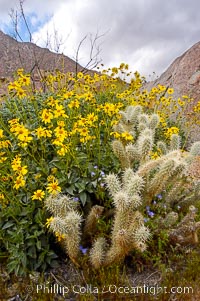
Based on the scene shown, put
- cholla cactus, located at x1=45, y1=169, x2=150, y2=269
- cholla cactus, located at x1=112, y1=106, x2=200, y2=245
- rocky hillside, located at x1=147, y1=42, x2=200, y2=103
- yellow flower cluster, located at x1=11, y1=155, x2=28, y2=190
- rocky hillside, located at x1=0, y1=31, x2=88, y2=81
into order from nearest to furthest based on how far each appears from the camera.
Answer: cholla cactus, located at x1=45, y1=169, x2=150, y2=269 < yellow flower cluster, located at x1=11, y1=155, x2=28, y2=190 < cholla cactus, located at x1=112, y1=106, x2=200, y2=245 < rocky hillside, located at x1=147, y1=42, x2=200, y2=103 < rocky hillside, located at x1=0, y1=31, x2=88, y2=81

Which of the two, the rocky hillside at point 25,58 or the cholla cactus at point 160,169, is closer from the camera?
the cholla cactus at point 160,169

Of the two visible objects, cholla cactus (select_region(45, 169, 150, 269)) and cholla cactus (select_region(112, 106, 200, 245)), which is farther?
cholla cactus (select_region(112, 106, 200, 245))

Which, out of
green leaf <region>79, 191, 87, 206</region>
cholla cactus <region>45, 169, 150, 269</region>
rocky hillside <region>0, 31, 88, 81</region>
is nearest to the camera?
cholla cactus <region>45, 169, 150, 269</region>

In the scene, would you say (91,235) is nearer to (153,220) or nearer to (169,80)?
(153,220)

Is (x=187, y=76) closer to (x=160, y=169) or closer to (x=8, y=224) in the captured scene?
→ (x=160, y=169)

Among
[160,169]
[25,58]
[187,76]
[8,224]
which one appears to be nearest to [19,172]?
[8,224]

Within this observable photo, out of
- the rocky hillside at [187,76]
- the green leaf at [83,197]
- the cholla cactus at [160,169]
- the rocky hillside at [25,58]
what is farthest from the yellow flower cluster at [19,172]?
the rocky hillside at [25,58]

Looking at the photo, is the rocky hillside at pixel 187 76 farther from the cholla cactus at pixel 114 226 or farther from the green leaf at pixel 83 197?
the cholla cactus at pixel 114 226

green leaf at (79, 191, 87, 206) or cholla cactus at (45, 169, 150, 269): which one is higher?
green leaf at (79, 191, 87, 206)

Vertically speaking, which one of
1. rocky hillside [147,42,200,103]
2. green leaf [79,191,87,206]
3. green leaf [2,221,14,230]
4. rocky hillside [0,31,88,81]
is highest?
rocky hillside [0,31,88,81]

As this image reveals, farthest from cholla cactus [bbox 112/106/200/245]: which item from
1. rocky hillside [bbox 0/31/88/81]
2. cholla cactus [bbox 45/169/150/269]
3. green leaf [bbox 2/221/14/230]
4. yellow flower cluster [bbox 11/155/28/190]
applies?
rocky hillside [bbox 0/31/88/81]

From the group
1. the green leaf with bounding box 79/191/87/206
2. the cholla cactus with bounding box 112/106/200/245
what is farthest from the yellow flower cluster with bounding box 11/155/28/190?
the cholla cactus with bounding box 112/106/200/245

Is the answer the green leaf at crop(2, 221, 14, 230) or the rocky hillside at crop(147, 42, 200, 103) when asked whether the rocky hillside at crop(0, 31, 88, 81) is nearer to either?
the rocky hillside at crop(147, 42, 200, 103)

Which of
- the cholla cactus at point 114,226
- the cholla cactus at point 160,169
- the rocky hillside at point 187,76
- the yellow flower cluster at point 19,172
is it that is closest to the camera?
the cholla cactus at point 114,226
